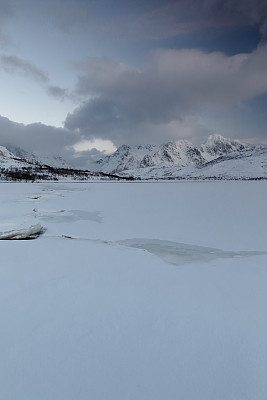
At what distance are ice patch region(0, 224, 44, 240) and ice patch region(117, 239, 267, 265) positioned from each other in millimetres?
3316

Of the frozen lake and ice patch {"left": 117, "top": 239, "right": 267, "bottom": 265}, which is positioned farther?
ice patch {"left": 117, "top": 239, "right": 267, "bottom": 265}

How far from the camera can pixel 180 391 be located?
94.0 inches

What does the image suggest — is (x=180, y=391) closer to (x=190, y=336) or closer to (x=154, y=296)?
(x=190, y=336)

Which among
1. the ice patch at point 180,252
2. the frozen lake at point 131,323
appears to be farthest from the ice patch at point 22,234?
the ice patch at point 180,252

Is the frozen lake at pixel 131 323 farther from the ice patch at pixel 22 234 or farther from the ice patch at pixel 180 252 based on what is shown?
the ice patch at pixel 22 234

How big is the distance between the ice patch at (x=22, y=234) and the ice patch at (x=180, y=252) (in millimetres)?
3316

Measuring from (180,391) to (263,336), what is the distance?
5.43 feet

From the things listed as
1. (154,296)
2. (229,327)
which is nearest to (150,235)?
(154,296)

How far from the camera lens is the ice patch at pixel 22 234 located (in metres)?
7.37

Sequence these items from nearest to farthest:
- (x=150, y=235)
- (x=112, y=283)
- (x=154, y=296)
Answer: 1. (x=154, y=296)
2. (x=112, y=283)
3. (x=150, y=235)

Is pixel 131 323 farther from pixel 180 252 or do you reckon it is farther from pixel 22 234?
pixel 22 234

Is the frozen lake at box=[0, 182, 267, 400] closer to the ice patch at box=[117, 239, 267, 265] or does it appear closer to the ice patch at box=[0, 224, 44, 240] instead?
the ice patch at box=[117, 239, 267, 265]

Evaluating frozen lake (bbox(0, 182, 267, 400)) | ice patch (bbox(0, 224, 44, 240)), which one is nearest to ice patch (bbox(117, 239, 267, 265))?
frozen lake (bbox(0, 182, 267, 400))

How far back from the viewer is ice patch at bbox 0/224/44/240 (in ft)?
24.2
